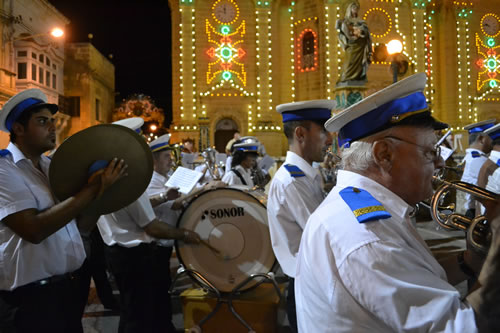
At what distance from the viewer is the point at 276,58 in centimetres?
2822

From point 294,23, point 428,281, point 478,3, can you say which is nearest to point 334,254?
point 428,281

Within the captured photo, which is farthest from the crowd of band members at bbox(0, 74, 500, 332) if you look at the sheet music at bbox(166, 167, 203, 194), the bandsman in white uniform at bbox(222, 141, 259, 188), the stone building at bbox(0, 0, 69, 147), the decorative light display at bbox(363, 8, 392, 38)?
the decorative light display at bbox(363, 8, 392, 38)

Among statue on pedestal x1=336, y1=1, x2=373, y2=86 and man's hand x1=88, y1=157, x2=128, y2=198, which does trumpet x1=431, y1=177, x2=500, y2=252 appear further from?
statue on pedestal x1=336, y1=1, x2=373, y2=86

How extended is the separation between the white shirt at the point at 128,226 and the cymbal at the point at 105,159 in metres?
1.08

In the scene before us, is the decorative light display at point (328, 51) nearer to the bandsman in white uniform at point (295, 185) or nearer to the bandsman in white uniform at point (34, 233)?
the bandsman in white uniform at point (295, 185)

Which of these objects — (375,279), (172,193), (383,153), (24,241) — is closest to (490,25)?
(172,193)

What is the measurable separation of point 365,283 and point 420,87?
798 mm

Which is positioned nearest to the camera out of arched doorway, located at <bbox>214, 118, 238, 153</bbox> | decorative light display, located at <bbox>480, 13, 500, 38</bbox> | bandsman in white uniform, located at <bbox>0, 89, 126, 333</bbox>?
bandsman in white uniform, located at <bbox>0, 89, 126, 333</bbox>

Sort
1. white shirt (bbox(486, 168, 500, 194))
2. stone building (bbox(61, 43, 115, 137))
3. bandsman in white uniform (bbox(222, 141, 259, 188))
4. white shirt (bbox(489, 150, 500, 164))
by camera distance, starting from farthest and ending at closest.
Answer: stone building (bbox(61, 43, 115, 137)) → bandsman in white uniform (bbox(222, 141, 259, 188)) → white shirt (bbox(489, 150, 500, 164)) → white shirt (bbox(486, 168, 500, 194))

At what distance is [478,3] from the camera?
30.7 meters

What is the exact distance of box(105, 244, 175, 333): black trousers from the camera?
3797mm

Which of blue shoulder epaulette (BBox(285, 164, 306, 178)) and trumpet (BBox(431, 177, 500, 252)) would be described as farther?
blue shoulder epaulette (BBox(285, 164, 306, 178))

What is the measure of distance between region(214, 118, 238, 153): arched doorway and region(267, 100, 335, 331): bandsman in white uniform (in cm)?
2393

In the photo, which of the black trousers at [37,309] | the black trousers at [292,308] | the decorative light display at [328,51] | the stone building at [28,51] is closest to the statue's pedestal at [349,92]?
the black trousers at [292,308]
